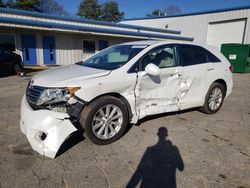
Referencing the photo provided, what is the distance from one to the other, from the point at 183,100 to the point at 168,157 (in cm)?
160

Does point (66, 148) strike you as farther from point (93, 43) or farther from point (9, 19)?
point (93, 43)

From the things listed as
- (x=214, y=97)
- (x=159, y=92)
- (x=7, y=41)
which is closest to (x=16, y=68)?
(x=7, y=41)

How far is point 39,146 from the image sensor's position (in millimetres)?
2777

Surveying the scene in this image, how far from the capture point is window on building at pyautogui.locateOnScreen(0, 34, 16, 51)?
13.1m

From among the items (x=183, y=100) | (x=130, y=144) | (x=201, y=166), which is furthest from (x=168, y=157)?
(x=183, y=100)

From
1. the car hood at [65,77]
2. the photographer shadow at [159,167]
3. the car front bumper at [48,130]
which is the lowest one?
the photographer shadow at [159,167]

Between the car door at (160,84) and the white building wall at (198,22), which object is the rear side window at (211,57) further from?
the white building wall at (198,22)

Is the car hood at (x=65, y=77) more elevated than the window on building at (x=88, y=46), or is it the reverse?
the window on building at (x=88, y=46)

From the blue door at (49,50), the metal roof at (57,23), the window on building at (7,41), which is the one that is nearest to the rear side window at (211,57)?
the metal roof at (57,23)

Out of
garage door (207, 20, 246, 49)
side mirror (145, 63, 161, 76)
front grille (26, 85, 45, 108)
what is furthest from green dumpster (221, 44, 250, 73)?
front grille (26, 85, 45, 108)

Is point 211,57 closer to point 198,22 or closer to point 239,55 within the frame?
point 239,55

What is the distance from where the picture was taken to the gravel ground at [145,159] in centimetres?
251

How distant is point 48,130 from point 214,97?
3.86 metres

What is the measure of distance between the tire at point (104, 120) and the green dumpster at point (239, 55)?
1319cm
